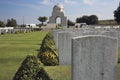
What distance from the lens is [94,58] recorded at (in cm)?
520

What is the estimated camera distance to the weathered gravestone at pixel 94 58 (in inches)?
204

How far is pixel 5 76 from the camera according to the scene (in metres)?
9.88

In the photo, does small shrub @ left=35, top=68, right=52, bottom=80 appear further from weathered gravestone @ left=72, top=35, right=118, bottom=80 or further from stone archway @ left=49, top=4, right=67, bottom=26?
stone archway @ left=49, top=4, right=67, bottom=26

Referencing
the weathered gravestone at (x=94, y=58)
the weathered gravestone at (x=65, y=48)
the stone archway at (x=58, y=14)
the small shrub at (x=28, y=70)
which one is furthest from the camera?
the stone archway at (x=58, y=14)

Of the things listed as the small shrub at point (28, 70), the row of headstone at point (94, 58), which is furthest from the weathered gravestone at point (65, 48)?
the row of headstone at point (94, 58)

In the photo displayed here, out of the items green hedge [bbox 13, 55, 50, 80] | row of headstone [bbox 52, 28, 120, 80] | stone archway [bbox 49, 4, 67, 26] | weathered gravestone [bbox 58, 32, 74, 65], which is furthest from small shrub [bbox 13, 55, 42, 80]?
stone archway [bbox 49, 4, 67, 26]

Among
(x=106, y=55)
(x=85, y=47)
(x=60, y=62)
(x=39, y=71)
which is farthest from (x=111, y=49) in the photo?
A: (x=60, y=62)

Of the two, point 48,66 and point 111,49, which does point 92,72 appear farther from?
point 48,66

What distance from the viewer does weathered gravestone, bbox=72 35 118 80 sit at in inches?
204

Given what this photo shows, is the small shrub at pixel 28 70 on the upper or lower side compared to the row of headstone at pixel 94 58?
lower

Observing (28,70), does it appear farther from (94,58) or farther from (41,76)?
(94,58)

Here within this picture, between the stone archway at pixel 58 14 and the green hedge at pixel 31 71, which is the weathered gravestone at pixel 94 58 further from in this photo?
the stone archway at pixel 58 14

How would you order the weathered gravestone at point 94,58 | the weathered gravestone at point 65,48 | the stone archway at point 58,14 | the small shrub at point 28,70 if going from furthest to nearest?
the stone archway at point 58,14 < the weathered gravestone at point 65,48 < the small shrub at point 28,70 < the weathered gravestone at point 94,58

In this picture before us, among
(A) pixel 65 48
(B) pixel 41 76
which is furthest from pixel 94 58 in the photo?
(A) pixel 65 48
